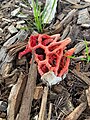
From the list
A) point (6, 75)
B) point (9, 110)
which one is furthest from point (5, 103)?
point (6, 75)

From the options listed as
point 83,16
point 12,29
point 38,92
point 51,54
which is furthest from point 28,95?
point 83,16

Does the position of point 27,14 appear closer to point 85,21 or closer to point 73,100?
point 85,21

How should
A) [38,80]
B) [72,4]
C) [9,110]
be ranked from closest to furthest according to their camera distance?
[9,110], [38,80], [72,4]

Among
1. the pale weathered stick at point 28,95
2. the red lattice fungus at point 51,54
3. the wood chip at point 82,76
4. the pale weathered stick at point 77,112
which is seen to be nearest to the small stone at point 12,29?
the red lattice fungus at point 51,54

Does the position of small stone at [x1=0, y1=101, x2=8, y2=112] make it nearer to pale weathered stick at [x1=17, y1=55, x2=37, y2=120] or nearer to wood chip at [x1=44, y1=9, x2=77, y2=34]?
pale weathered stick at [x1=17, y1=55, x2=37, y2=120]

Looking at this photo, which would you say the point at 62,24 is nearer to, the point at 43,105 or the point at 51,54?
the point at 51,54

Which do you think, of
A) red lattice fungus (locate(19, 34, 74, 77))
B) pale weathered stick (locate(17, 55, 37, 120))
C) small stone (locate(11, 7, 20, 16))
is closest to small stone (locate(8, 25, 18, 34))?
small stone (locate(11, 7, 20, 16))

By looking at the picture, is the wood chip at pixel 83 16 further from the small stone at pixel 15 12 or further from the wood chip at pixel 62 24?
the small stone at pixel 15 12
